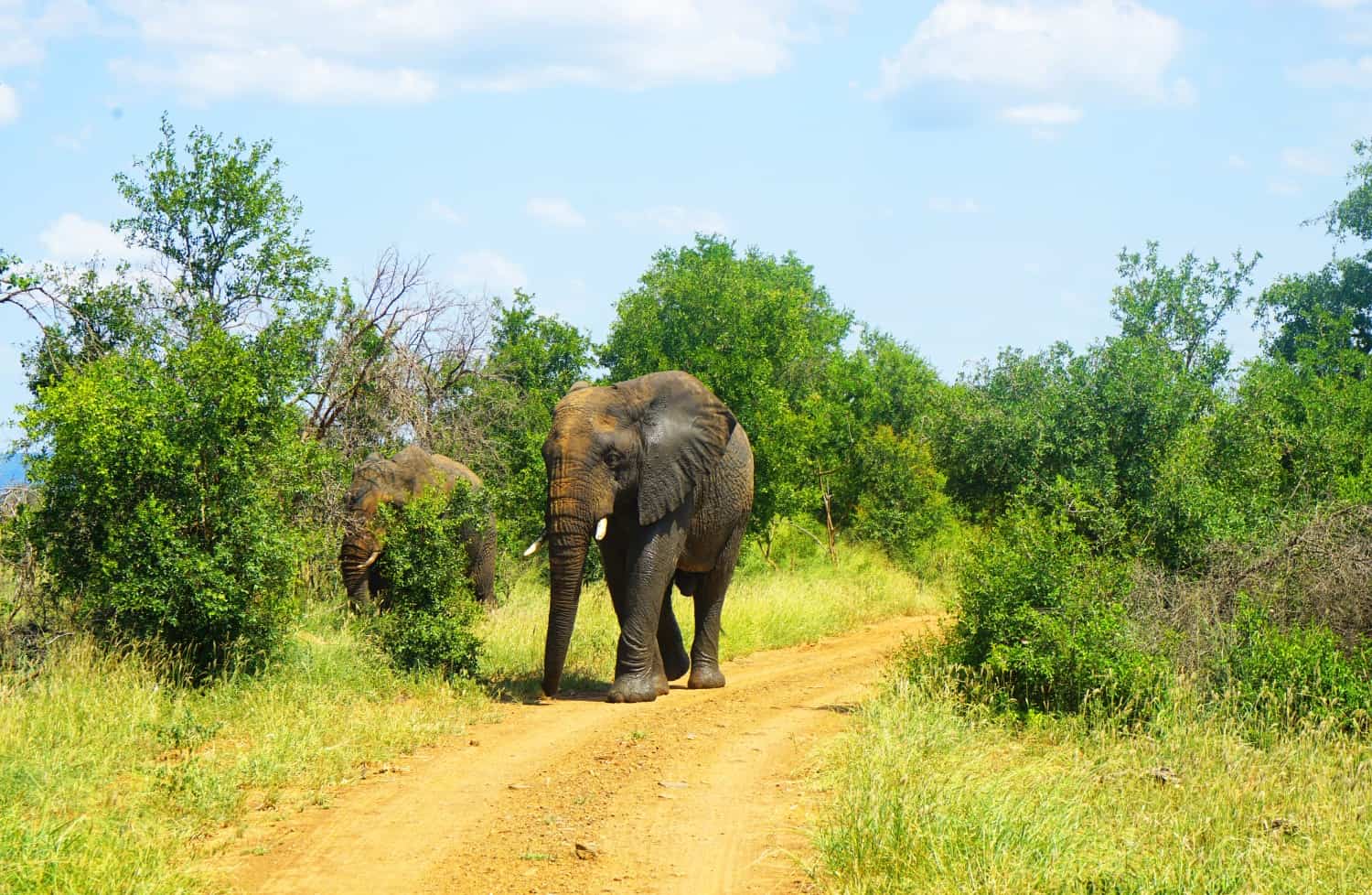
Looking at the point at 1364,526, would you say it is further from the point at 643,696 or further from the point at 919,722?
the point at 643,696

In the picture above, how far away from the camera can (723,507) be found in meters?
14.3

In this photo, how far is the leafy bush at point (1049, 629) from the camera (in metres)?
10.9

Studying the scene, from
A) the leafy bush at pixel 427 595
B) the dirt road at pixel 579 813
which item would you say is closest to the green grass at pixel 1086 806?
the dirt road at pixel 579 813

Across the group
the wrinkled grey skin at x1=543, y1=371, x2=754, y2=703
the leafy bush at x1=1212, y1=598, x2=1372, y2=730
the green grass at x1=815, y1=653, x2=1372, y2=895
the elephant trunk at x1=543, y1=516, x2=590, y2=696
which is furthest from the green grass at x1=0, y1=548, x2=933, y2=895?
the leafy bush at x1=1212, y1=598, x2=1372, y2=730

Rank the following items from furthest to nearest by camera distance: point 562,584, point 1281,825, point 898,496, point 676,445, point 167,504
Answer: point 898,496, point 676,445, point 562,584, point 167,504, point 1281,825

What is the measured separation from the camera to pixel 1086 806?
800 centimetres

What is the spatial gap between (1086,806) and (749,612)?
10.3m

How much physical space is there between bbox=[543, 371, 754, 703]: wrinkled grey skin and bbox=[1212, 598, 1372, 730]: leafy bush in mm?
5271

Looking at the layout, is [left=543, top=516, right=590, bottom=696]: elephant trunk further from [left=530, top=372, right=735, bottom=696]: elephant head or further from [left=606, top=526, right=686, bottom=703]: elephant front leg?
[left=606, top=526, right=686, bottom=703]: elephant front leg

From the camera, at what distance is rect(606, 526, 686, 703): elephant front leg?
1280cm

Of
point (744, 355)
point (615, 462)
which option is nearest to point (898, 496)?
point (744, 355)

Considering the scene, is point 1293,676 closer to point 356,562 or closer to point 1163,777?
point 1163,777

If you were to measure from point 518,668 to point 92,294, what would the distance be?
7073 mm

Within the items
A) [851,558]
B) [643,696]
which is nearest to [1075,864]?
[643,696]
